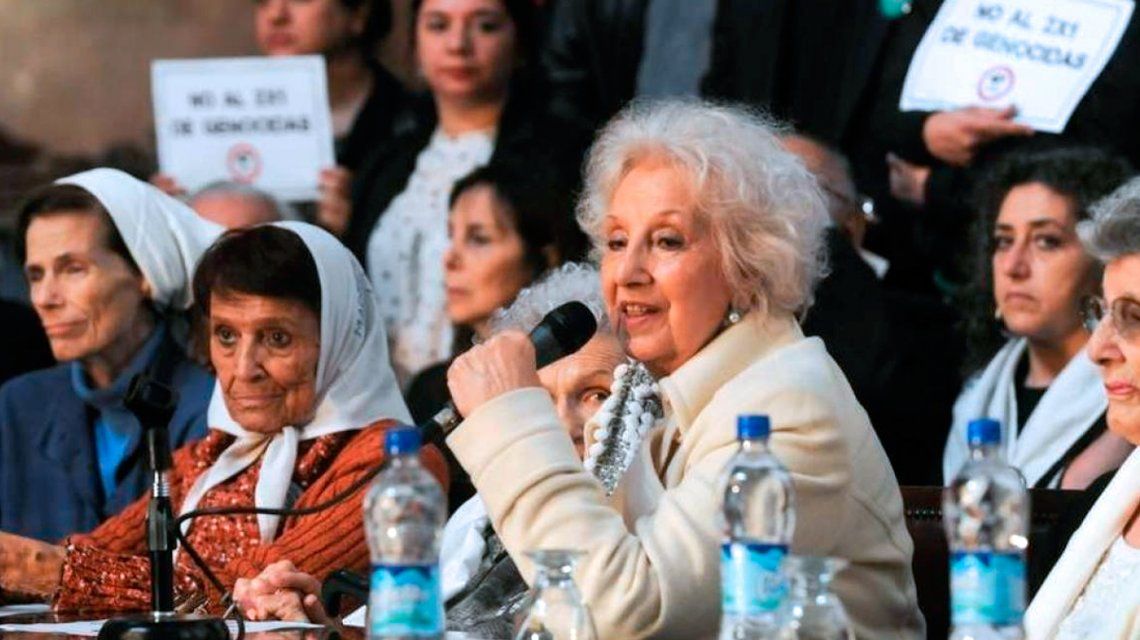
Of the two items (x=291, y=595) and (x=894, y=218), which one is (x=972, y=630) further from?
(x=894, y=218)

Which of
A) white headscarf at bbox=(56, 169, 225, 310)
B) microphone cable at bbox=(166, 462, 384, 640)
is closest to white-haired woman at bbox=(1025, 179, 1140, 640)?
microphone cable at bbox=(166, 462, 384, 640)

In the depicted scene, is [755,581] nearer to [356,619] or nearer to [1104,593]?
[1104,593]

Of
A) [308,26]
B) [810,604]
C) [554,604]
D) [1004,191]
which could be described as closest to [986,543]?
[810,604]

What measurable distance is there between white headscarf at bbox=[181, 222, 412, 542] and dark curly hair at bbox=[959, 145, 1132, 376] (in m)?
1.75

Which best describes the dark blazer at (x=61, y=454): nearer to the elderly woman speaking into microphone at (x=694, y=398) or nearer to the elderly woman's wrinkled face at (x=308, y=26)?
the elderly woman's wrinkled face at (x=308, y=26)

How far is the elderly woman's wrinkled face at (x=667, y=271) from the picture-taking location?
368cm

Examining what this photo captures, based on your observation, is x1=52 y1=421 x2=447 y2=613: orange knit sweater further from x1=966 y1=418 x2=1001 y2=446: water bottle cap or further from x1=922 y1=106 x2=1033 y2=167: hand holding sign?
x1=922 y1=106 x2=1033 y2=167: hand holding sign

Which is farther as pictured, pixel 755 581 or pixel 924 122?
pixel 924 122

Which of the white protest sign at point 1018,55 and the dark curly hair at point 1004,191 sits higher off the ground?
the white protest sign at point 1018,55

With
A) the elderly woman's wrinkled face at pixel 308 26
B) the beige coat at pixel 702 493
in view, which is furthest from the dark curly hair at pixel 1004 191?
the beige coat at pixel 702 493

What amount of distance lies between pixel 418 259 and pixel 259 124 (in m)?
0.59

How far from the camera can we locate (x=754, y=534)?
9.76ft

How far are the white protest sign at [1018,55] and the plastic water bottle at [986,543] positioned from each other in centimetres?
302

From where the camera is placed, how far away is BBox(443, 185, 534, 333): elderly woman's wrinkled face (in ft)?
20.8
